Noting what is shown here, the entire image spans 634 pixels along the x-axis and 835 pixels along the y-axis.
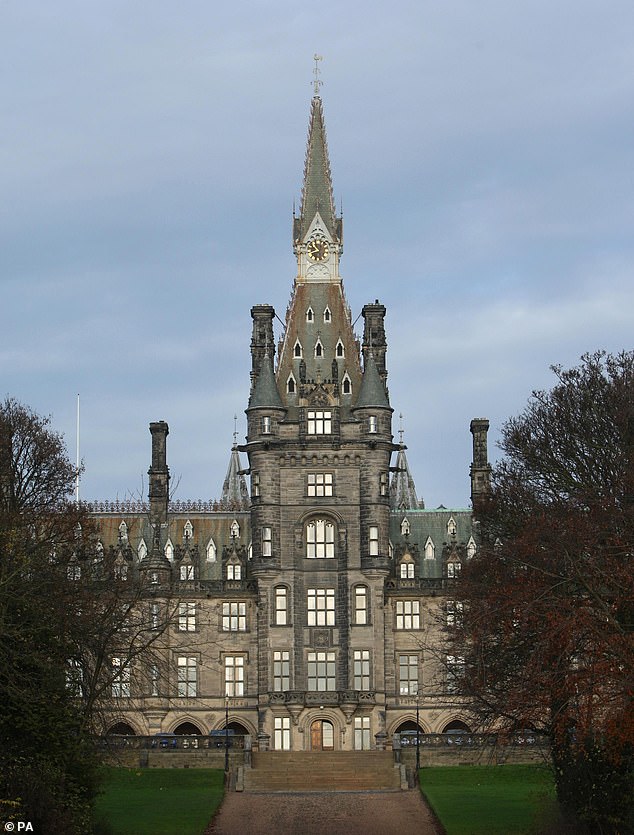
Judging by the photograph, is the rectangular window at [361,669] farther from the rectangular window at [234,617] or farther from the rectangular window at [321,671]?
the rectangular window at [234,617]

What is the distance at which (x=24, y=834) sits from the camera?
4428 cm

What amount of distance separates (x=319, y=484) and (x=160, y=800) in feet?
105

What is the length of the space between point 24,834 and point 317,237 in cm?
6299

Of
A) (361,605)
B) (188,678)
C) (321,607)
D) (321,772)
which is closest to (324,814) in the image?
(321,772)

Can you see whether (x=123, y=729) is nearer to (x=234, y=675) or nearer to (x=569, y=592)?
(x=234, y=675)

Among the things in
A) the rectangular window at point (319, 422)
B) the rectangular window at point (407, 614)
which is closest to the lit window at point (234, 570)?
the rectangular window at point (319, 422)

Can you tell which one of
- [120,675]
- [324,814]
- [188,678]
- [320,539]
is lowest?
[324,814]

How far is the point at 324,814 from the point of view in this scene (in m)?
64.2

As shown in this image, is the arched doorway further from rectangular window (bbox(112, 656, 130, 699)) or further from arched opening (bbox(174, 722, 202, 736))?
rectangular window (bbox(112, 656, 130, 699))

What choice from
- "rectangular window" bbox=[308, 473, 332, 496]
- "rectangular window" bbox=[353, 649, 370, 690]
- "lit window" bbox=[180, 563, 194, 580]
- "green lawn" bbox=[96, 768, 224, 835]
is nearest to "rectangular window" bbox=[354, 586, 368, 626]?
"rectangular window" bbox=[353, 649, 370, 690]

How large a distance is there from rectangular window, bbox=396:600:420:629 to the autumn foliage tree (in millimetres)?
26282

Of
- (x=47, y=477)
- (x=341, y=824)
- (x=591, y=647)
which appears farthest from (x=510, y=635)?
(x=47, y=477)

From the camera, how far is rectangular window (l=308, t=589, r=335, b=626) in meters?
94.4

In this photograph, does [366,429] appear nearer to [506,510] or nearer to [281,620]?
[281,620]
